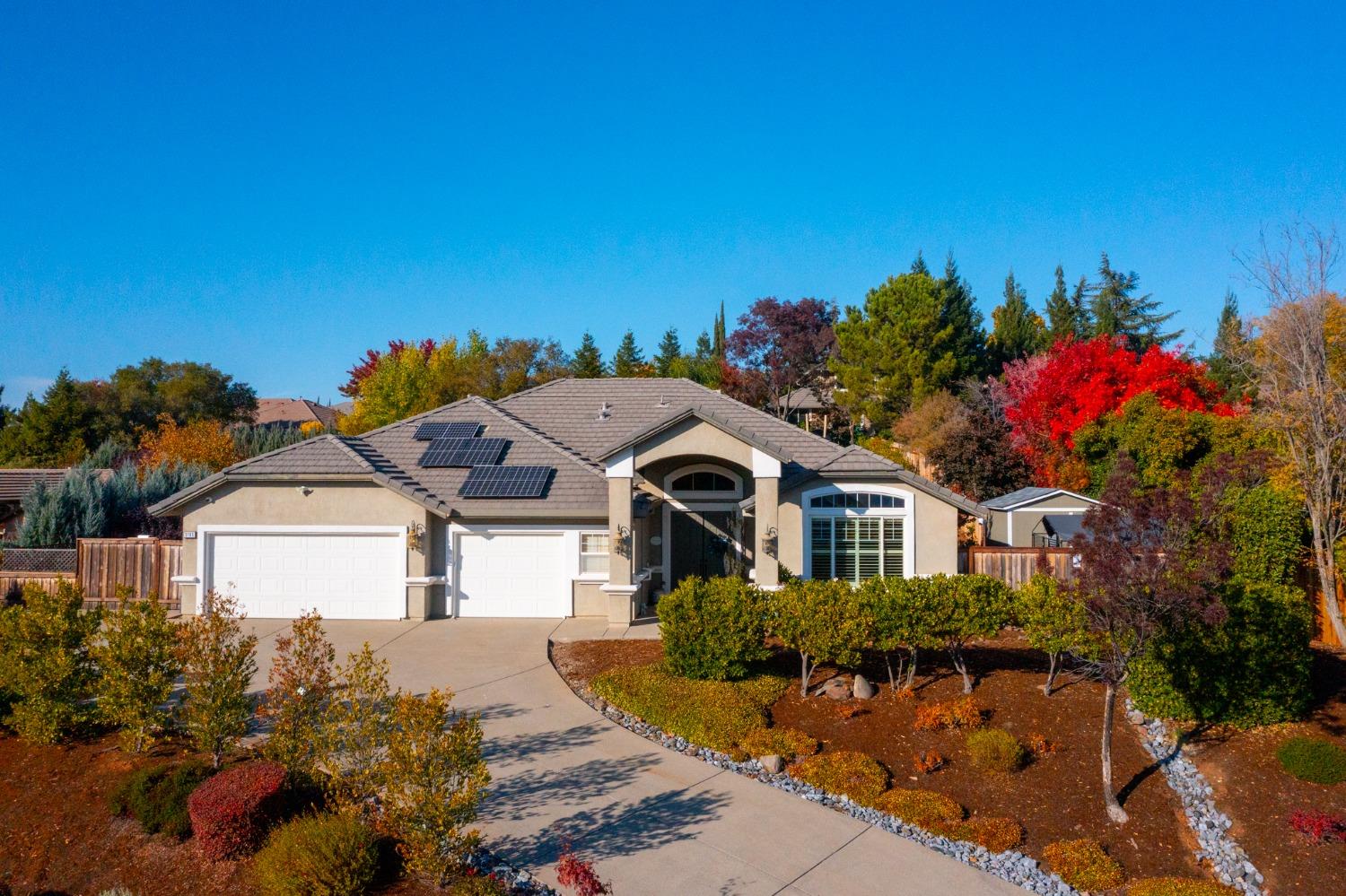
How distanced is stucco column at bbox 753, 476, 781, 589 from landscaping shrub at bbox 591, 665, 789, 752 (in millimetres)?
4193

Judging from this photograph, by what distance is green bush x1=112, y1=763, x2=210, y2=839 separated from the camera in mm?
7551

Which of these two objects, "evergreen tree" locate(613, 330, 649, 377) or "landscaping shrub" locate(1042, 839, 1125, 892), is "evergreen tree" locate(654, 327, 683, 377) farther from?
"landscaping shrub" locate(1042, 839, 1125, 892)

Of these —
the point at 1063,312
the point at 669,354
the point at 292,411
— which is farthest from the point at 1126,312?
the point at 292,411

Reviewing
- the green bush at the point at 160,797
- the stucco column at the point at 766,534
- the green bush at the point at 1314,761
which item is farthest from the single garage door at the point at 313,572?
the green bush at the point at 1314,761

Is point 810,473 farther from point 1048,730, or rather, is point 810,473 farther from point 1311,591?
point 1311,591

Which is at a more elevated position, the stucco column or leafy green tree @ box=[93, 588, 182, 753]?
the stucco column

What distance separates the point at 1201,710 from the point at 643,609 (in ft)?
34.2

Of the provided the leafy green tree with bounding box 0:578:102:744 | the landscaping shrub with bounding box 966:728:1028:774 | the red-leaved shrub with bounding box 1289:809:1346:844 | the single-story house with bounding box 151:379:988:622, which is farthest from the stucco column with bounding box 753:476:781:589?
the leafy green tree with bounding box 0:578:102:744

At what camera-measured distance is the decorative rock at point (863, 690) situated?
1139cm

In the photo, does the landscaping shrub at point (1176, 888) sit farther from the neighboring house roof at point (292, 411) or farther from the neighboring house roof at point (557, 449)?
the neighboring house roof at point (292, 411)

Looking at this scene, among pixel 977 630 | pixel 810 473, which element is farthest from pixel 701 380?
pixel 977 630

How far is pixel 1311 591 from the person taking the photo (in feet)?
52.6

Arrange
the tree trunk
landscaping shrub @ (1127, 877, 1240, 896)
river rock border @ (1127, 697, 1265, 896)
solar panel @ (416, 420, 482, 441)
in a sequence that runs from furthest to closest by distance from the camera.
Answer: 1. solar panel @ (416, 420, 482, 441)
2. the tree trunk
3. river rock border @ (1127, 697, 1265, 896)
4. landscaping shrub @ (1127, 877, 1240, 896)

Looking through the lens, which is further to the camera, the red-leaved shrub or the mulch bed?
the mulch bed
